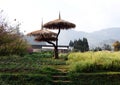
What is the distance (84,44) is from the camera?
174 feet

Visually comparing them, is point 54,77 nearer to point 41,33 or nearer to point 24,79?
point 24,79

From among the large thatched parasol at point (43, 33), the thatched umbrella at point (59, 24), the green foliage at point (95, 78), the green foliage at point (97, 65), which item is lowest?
the green foliage at point (95, 78)

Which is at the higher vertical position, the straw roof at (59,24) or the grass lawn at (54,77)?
the straw roof at (59,24)

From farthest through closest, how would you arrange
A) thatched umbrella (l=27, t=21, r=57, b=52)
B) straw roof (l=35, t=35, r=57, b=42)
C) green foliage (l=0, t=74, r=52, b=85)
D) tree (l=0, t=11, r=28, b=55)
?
straw roof (l=35, t=35, r=57, b=42), thatched umbrella (l=27, t=21, r=57, b=52), tree (l=0, t=11, r=28, b=55), green foliage (l=0, t=74, r=52, b=85)

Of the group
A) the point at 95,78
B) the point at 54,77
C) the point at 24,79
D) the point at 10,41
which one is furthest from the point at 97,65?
the point at 10,41

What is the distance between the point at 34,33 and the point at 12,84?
13.6 meters

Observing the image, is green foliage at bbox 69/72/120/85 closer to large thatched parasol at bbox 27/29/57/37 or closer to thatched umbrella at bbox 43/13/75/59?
thatched umbrella at bbox 43/13/75/59

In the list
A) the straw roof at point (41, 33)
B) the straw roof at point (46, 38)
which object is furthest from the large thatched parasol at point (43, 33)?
the straw roof at point (46, 38)

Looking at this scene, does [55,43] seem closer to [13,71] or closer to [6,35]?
[6,35]

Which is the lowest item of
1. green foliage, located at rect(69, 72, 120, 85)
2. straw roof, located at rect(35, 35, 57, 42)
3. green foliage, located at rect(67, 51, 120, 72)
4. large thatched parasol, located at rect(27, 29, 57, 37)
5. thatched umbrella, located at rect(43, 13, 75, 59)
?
green foliage, located at rect(69, 72, 120, 85)

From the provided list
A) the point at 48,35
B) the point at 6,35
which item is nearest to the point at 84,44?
the point at 48,35

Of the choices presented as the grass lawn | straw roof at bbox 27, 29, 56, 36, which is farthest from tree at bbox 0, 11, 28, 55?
the grass lawn

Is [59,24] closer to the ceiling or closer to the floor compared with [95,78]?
closer to the ceiling

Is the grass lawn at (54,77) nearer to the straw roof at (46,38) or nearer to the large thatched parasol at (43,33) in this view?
the large thatched parasol at (43,33)
